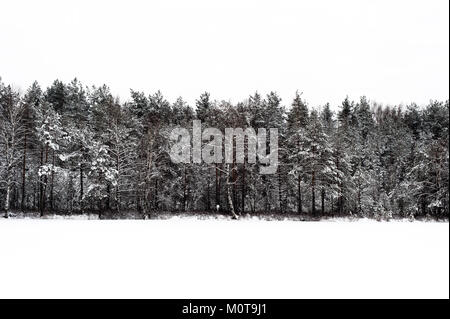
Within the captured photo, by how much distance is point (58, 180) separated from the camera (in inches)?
1676

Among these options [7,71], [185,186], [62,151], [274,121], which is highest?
[7,71]

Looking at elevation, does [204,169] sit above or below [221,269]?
above

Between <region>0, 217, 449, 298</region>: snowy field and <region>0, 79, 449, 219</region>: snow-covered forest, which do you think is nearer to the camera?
<region>0, 217, 449, 298</region>: snowy field

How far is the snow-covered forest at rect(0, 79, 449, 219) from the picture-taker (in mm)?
34438

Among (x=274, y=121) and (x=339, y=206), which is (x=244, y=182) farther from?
(x=339, y=206)

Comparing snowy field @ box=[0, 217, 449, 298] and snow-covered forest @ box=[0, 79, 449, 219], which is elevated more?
snow-covered forest @ box=[0, 79, 449, 219]

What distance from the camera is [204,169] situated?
4047cm

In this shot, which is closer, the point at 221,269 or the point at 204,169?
the point at 221,269

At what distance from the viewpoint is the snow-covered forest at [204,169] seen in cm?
3444

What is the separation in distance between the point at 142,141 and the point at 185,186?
757 cm
